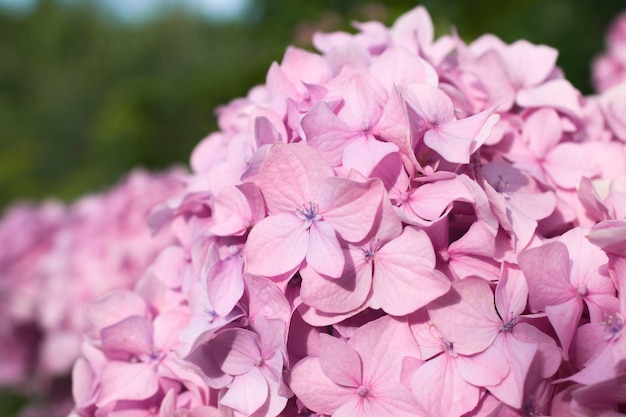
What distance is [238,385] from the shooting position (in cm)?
48

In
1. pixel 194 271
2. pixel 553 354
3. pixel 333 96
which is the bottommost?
pixel 553 354

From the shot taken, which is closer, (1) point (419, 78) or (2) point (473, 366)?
(2) point (473, 366)

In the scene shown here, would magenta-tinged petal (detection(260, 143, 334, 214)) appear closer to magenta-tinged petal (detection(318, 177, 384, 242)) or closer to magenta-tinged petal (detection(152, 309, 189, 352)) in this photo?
magenta-tinged petal (detection(318, 177, 384, 242))

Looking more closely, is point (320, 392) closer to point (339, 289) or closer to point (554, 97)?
point (339, 289)

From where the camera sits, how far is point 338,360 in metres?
0.46

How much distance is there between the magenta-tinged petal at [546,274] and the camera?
17.8 inches

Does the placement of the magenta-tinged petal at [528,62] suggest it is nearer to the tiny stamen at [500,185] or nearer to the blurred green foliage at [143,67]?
the tiny stamen at [500,185]

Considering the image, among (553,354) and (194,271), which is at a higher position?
(194,271)

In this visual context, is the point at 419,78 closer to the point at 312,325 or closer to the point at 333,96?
the point at 333,96

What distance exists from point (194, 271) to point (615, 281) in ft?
1.03

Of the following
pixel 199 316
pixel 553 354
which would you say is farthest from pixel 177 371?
pixel 553 354

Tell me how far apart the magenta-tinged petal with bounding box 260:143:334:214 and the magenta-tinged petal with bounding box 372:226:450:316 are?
0.21ft

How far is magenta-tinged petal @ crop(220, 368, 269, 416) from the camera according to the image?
464mm

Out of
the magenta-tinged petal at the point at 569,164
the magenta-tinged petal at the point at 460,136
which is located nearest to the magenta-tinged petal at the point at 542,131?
the magenta-tinged petal at the point at 569,164
